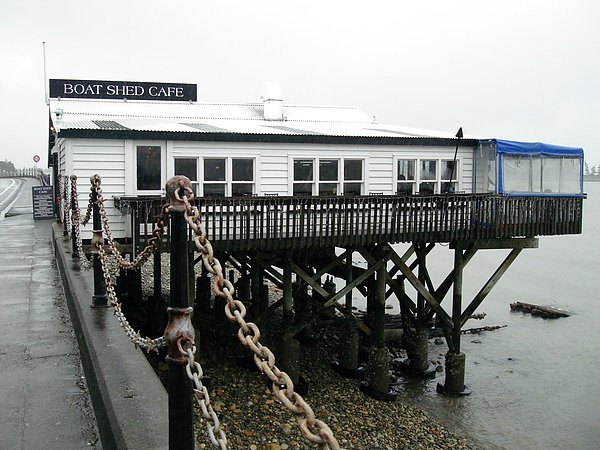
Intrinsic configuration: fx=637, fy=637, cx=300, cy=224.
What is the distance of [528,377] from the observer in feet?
63.2

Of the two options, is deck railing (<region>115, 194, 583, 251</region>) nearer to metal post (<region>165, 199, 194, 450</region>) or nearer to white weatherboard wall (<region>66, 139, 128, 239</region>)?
white weatherboard wall (<region>66, 139, 128, 239</region>)

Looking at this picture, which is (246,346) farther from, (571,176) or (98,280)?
(571,176)

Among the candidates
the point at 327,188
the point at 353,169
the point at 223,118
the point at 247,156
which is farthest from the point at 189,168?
the point at 223,118

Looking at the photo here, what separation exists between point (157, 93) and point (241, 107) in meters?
4.09

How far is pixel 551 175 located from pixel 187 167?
10531 mm

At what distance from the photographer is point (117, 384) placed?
459 cm

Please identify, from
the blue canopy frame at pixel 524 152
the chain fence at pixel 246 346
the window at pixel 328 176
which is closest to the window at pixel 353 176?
the window at pixel 328 176

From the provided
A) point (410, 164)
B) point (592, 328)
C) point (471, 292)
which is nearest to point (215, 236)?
point (410, 164)

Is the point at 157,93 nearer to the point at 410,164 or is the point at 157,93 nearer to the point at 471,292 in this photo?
the point at 410,164

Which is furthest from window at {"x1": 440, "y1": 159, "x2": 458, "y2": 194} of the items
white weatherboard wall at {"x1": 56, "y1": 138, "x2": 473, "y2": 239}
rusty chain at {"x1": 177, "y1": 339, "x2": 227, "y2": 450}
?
rusty chain at {"x1": 177, "y1": 339, "x2": 227, "y2": 450}

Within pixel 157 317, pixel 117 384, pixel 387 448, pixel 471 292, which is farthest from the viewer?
pixel 471 292

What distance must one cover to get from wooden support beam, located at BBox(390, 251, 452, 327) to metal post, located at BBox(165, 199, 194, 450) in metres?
13.0

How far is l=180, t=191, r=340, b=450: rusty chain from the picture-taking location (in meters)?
2.15

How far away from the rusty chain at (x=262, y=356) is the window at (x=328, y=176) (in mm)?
13955
